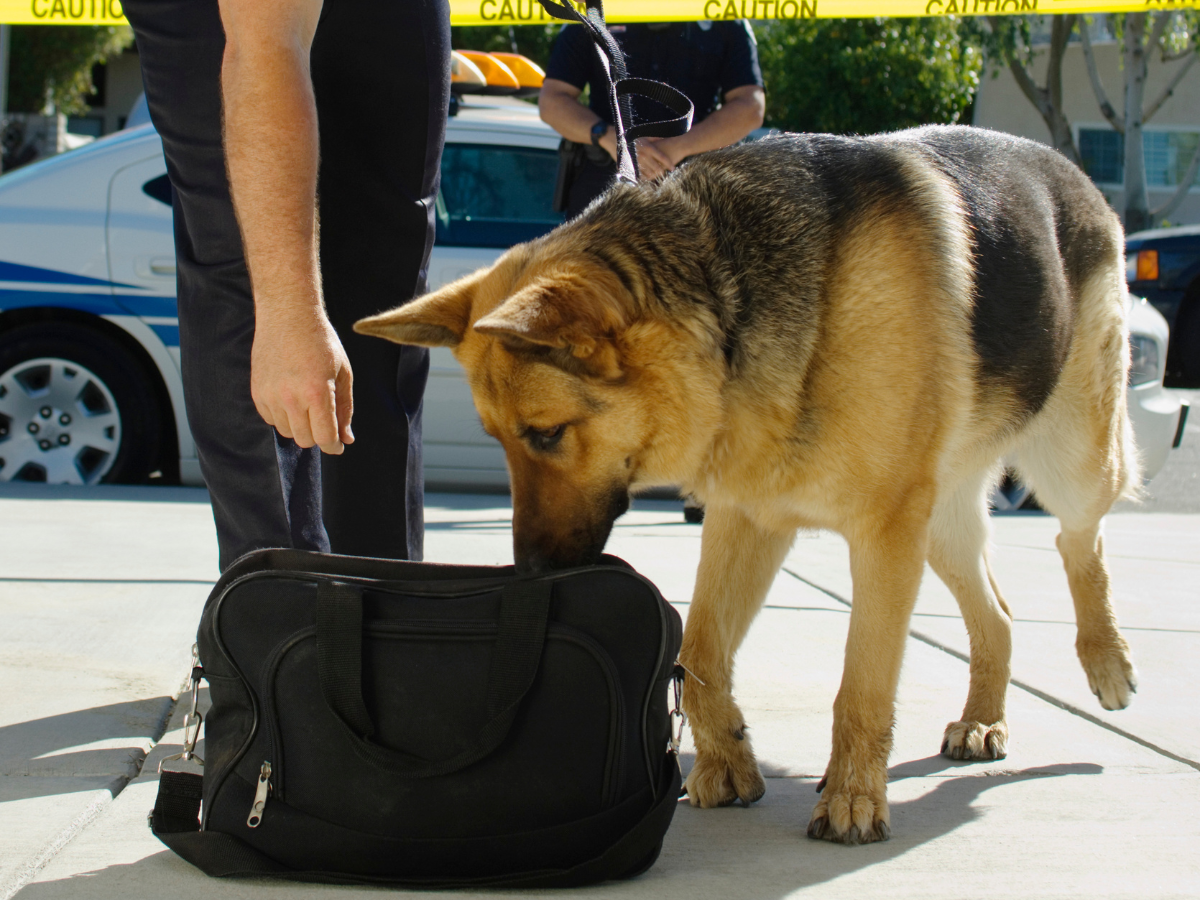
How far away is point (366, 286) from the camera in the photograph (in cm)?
278

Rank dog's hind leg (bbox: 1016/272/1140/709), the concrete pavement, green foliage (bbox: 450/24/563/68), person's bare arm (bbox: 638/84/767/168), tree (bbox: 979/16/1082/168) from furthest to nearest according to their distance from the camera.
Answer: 1. green foliage (bbox: 450/24/563/68)
2. tree (bbox: 979/16/1082/168)
3. person's bare arm (bbox: 638/84/767/168)
4. dog's hind leg (bbox: 1016/272/1140/709)
5. the concrete pavement

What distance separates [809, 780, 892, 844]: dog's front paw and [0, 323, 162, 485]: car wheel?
466 cm

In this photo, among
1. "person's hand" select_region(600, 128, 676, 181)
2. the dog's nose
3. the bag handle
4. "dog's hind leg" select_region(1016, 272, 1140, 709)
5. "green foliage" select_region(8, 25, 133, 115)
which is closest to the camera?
the bag handle

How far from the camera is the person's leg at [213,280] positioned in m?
2.34

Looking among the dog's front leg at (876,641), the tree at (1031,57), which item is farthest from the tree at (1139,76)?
the dog's front leg at (876,641)

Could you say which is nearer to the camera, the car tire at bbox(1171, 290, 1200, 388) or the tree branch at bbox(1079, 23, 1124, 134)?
the car tire at bbox(1171, 290, 1200, 388)

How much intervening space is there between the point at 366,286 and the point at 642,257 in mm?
765

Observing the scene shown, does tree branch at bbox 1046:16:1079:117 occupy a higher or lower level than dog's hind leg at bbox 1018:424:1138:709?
higher

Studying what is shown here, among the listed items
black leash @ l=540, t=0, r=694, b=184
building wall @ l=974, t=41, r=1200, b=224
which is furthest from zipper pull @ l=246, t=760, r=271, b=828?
building wall @ l=974, t=41, r=1200, b=224

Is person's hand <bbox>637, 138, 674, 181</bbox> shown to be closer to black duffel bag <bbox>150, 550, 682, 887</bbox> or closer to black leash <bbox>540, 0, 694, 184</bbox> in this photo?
black leash <bbox>540, 0, 694, 184</bbox>

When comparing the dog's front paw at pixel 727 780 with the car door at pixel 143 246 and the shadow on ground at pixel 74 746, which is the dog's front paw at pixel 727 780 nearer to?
the shadow on ground at pixel 74 746

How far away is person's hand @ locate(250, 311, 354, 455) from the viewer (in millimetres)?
2061

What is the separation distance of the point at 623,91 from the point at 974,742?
1.79 m

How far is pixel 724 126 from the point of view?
4.33m
